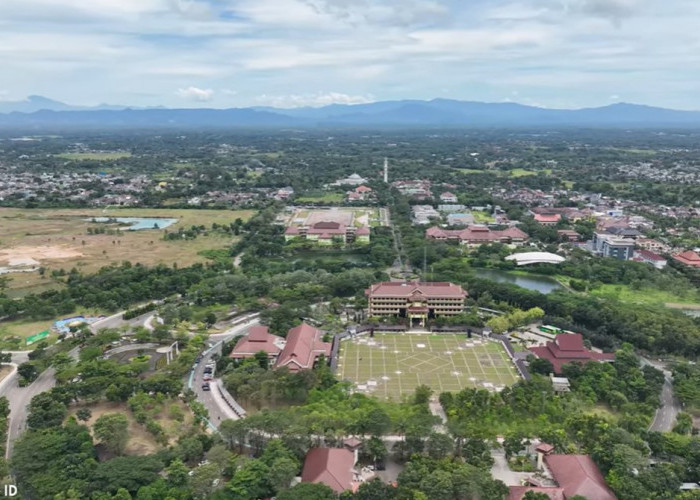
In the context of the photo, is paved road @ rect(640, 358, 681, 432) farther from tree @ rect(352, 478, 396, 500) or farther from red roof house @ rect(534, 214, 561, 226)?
red roof house @ rect(534, 214, 561, 226)

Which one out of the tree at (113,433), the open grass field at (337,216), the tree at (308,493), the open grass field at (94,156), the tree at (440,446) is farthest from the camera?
the open grass field at (94,156)

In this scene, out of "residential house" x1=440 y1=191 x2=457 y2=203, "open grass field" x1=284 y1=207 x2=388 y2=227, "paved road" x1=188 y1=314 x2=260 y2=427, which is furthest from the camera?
"residential house" x1=440 y1=191 x2=457 y2=203

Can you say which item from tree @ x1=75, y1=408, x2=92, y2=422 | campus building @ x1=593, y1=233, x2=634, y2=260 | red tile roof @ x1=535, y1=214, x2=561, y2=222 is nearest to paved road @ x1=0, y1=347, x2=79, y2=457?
tree @ x1=75, y1=408, x2=92, y2=422

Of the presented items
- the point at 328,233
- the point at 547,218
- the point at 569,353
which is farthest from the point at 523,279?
the point at 547,218

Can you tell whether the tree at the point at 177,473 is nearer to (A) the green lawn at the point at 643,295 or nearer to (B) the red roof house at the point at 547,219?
(A) the green lawn at the point at 643,295

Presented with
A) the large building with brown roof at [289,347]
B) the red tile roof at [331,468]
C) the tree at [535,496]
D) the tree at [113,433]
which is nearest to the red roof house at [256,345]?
the large building with brown roof at [289,347]

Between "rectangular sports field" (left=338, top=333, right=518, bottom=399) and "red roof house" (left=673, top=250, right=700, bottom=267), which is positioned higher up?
"red roof house" (left=673, top=250, right=700, bottom=267)

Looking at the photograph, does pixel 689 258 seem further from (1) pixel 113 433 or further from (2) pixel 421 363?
(1) pixel 113 433
